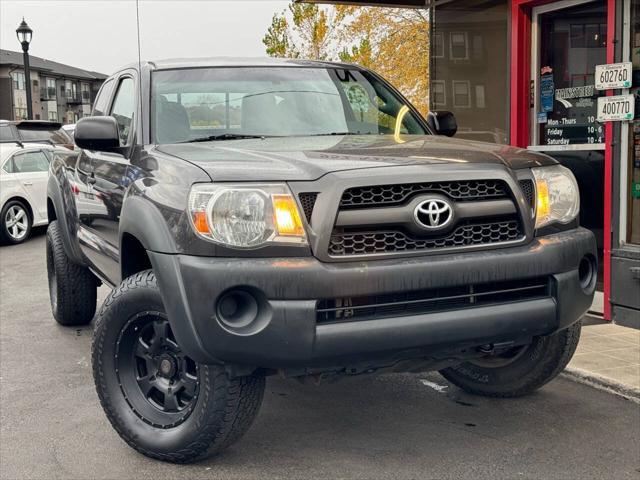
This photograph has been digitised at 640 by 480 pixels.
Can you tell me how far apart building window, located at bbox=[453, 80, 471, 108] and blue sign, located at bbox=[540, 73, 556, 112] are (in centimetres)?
98

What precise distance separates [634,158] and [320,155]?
4.11 m

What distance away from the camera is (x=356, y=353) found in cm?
355

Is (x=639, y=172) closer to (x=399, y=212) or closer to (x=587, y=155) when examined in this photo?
(x=587, y=155)

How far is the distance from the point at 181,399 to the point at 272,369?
598 millimetres

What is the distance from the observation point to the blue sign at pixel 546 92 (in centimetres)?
826

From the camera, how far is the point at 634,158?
7.13 metres

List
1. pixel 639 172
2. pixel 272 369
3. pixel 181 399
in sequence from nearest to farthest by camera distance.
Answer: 1. pixel 272 369
2. pixel 181 399
3. pixel 639 172

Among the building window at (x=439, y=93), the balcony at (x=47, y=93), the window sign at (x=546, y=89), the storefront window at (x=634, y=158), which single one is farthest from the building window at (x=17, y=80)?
the storefront window at (x=634, y=158)

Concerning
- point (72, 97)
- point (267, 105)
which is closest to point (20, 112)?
point (72, 97)

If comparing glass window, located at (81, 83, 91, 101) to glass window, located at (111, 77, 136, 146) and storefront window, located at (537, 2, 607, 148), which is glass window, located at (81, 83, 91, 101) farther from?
glass window, located at (111, 77, 136, 146)

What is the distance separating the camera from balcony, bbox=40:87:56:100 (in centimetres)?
9069

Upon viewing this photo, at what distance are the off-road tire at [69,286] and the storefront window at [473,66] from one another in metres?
4.10

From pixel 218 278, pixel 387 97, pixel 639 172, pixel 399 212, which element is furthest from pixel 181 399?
pixel 639 172

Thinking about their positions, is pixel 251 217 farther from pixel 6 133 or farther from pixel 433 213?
pixel 6 133
